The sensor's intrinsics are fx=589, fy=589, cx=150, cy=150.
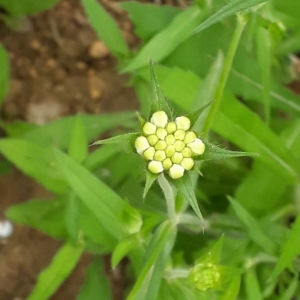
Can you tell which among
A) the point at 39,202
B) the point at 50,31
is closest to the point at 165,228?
the point at 39,202

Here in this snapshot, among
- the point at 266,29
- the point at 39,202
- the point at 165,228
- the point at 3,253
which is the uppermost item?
the point at 266,29

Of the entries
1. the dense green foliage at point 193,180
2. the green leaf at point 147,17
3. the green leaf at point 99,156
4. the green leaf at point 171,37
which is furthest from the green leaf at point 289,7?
the green leaf at point 99,156

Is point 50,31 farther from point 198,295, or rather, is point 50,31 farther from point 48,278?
point 198,295

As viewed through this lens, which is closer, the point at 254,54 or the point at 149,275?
the point at 149,275

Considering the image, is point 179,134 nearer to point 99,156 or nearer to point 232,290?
point 232,290

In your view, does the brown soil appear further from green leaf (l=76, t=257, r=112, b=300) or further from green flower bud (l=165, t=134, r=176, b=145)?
green flower bud (l=165, t=134, r=176, b=145)

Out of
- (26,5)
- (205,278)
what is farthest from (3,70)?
(205,278)

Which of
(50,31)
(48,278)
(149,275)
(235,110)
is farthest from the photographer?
(50,31)
